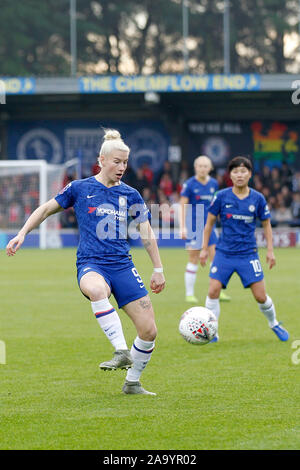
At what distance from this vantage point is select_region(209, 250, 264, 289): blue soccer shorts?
9.41 meters

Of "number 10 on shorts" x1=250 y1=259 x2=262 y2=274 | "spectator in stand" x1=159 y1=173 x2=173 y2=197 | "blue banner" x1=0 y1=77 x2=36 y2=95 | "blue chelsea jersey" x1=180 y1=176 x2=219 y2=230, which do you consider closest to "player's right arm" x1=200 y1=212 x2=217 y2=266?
"number 10 on shorts" x1=250 y1=259 x2=262 y2=274

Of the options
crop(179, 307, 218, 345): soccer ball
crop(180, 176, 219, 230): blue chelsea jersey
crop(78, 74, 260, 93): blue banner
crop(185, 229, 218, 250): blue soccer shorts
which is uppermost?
crop(78, 74, 260, 93): blue banner

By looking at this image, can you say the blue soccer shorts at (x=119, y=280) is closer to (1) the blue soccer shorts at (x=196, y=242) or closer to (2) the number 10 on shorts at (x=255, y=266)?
(2) the number 10 on shorts at (x=255, y=266)

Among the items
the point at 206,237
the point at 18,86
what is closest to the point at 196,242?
the point at 206,237

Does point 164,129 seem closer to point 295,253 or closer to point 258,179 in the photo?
point 258,179

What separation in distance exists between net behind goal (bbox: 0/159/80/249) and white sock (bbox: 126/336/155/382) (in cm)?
2156

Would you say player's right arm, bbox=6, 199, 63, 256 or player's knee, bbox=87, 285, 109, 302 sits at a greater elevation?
player's right arm, bbox=6, 199, 63, 256

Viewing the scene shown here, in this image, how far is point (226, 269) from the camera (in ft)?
31.1

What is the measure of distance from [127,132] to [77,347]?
78.8 ft

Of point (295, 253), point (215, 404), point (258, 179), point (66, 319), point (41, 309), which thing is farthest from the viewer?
point (258, 179)

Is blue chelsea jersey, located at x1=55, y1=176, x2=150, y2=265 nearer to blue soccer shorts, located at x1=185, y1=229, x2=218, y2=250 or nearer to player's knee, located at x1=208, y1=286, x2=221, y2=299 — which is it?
player's knee, located at x1=208, y1=286, x2=221, y2=299

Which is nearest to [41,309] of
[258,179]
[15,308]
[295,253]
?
[15,308]

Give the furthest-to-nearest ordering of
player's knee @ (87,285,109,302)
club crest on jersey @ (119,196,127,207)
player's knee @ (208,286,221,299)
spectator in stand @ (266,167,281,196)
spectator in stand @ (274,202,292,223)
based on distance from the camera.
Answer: spectator in stand @ (266,167,281,196) → spectator in stand @ (274,202,292,223) → player's knee @ (208,286,221,299) → club crest on jersey @ (119,196,127,207) → player's knee @ (87,285,109,302)

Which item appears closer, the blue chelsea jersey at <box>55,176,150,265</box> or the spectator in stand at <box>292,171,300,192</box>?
the blue chelsea jersey at <box>55,176,150,265</box>
